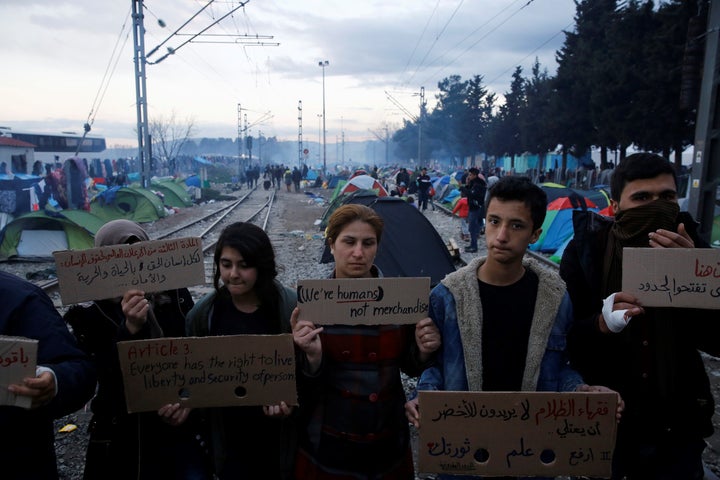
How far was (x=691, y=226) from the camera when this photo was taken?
222 centimetres

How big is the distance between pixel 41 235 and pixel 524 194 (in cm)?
1312

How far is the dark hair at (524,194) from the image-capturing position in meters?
2.16

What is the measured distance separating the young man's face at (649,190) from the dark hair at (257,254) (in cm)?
168

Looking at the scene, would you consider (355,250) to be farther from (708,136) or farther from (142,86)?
(142,86)

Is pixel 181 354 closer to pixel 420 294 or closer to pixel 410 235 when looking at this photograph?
pixel 420 294

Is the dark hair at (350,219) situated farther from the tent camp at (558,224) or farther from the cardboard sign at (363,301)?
the tent camp at (558,224)

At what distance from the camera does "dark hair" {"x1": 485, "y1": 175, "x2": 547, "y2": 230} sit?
2160mm

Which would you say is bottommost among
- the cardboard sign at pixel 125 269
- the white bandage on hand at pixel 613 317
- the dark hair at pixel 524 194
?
the white bandage on hand at pixel 613 317

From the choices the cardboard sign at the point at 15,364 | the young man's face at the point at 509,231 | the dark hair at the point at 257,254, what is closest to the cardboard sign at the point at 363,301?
the young man's face at the point at 509,231

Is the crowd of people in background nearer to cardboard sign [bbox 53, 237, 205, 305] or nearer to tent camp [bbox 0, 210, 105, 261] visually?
cardboard sign [bbox 53, 237, 205, 305]

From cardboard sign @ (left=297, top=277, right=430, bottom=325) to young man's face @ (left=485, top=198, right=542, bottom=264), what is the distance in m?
0.32

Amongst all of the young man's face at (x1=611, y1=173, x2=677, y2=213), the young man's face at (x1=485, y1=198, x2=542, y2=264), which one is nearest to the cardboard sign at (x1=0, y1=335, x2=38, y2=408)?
the young man's face at (x1=485, y1=198, x2=542, y2=264)

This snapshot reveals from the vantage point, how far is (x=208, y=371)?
7.06 ft

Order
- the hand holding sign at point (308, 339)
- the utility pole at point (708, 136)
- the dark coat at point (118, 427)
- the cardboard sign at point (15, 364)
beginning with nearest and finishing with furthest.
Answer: the cardboard sign at point (15, 364), the hand holding sign at point (308, 339), the dark coat at point (118, 427), the utility pole at point (708, 136)
